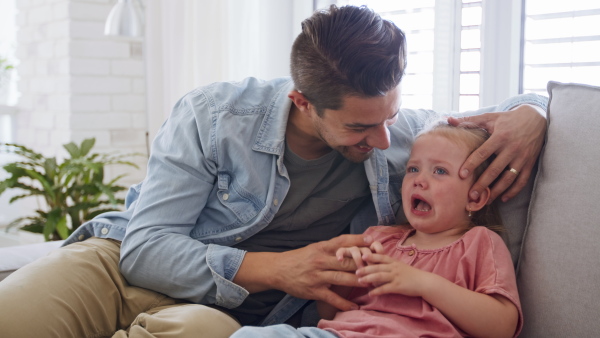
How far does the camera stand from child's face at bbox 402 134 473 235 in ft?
4.73

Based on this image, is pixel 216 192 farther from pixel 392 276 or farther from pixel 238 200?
pixel 392 276

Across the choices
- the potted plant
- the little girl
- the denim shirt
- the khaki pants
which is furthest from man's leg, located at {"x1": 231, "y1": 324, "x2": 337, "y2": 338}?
the potted plant

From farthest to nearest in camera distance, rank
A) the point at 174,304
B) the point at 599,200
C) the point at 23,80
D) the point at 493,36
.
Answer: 1. the point at 23,80
2. the point at 493,36
3. the point at 174,304
4. the point at 599,200

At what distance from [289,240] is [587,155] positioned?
2.51ft

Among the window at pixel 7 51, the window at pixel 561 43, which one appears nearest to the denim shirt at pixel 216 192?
the window at pixel 561 43

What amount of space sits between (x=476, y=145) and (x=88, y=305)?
94cm

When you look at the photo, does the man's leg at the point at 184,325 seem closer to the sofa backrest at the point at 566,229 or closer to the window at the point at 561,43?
the sofa backrest at the point at 566,229

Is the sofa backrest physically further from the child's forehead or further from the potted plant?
the potted plant

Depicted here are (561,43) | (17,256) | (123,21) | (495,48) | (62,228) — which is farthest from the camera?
(123,21)

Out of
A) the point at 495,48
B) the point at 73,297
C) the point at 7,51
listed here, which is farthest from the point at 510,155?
the point at 7,51

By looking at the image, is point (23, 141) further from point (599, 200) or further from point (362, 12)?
point (599, 200)

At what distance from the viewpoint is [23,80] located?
381cm

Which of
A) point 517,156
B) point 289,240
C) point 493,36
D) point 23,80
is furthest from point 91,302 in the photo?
point 23,80

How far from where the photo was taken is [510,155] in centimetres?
144
